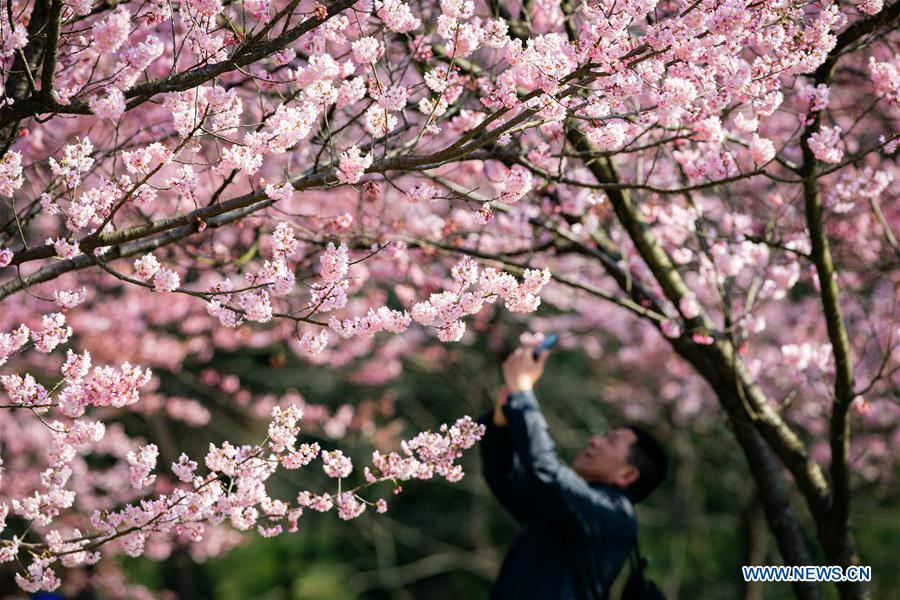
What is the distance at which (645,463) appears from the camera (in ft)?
12.9

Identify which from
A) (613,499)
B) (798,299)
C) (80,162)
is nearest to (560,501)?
(613,499)

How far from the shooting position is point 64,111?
244 cm

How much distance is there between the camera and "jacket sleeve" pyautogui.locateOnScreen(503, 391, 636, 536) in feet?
11.0

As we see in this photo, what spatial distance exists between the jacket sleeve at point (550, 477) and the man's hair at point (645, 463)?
1.22 feet

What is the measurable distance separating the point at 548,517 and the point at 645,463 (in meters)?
0.48

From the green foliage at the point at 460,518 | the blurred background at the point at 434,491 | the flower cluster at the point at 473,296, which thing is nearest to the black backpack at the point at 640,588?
the flower cluster at the point at 473,296

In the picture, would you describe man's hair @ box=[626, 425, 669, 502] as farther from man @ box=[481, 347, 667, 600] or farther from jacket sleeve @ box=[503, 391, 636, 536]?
jacket sleeve @ box=[503, 391, 636, 536]

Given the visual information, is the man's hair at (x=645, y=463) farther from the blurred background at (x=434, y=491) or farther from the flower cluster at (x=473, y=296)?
the blurred background at (x=434, y=491)

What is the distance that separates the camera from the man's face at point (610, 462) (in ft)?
12.8

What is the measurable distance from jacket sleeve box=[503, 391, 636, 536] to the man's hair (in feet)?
1.22

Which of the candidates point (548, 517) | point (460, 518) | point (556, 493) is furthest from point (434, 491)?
point (556, 493)

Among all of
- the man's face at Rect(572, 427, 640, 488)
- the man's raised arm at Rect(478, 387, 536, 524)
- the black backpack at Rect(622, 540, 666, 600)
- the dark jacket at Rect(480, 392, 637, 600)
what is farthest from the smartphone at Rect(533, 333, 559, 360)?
the black backpack at Rect(622, 540, 666, 600)

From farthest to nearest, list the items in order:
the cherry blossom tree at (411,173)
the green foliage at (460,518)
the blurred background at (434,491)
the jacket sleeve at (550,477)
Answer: the green foliage at (460,518), the blurred background at (434,491), the jacket sleeve at (550,477), the cherry blossom tree at (411,173)

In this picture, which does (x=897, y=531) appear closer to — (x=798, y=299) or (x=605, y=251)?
(x=798, y=299)
